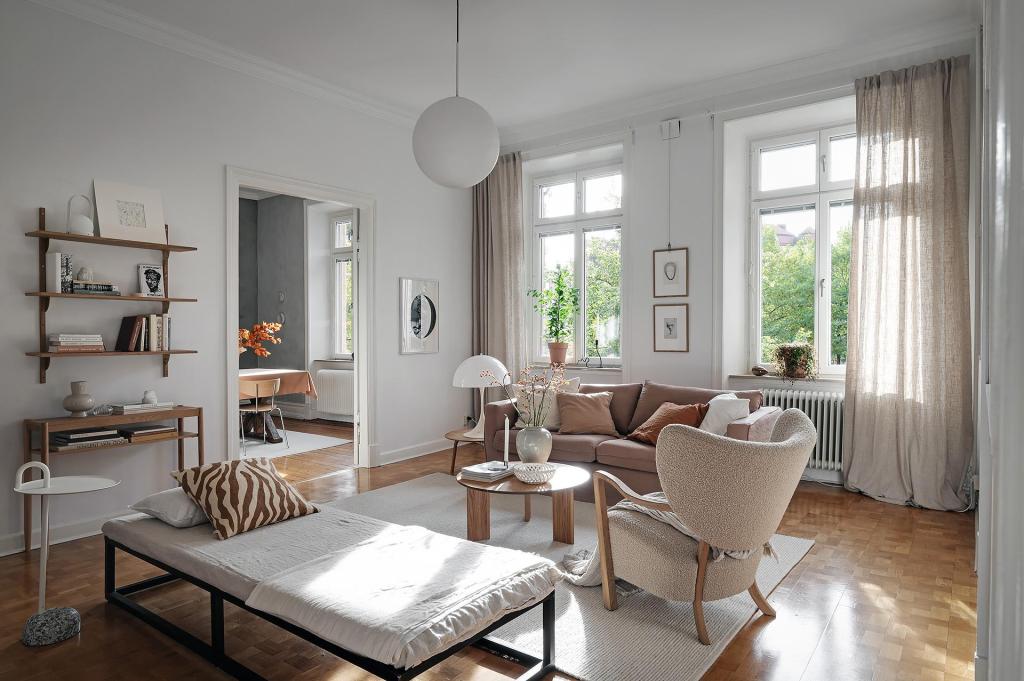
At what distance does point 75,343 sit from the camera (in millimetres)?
3988

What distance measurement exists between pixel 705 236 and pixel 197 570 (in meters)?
4.71

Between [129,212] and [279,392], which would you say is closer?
[129,212]

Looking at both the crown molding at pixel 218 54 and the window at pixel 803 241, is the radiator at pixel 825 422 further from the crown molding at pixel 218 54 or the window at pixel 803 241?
the crown molding at pixel 218 54

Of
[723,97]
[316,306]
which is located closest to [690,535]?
[723,97]

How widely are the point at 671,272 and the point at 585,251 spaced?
1338mm

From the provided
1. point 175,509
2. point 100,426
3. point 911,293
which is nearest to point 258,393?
point 100,426

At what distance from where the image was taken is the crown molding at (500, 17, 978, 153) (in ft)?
15.4

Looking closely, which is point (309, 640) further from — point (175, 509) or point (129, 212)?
point (129, 212)

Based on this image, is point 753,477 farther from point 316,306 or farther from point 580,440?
point 316,306

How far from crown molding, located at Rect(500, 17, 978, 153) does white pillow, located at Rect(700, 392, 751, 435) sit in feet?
8.88

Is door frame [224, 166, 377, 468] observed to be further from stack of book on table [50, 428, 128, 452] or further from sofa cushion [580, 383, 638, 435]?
sofa cushion [580, 383, 638, 435]

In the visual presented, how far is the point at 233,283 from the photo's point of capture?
5.01 metres

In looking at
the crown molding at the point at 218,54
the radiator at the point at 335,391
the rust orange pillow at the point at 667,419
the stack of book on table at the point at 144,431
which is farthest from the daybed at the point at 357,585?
the radiator at the point at 335,391

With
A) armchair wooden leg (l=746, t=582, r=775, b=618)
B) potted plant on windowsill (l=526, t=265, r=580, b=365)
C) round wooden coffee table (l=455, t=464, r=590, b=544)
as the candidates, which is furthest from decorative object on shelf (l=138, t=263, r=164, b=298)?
armchair wooden leg (l=746, t=582, r=775, b=618)
